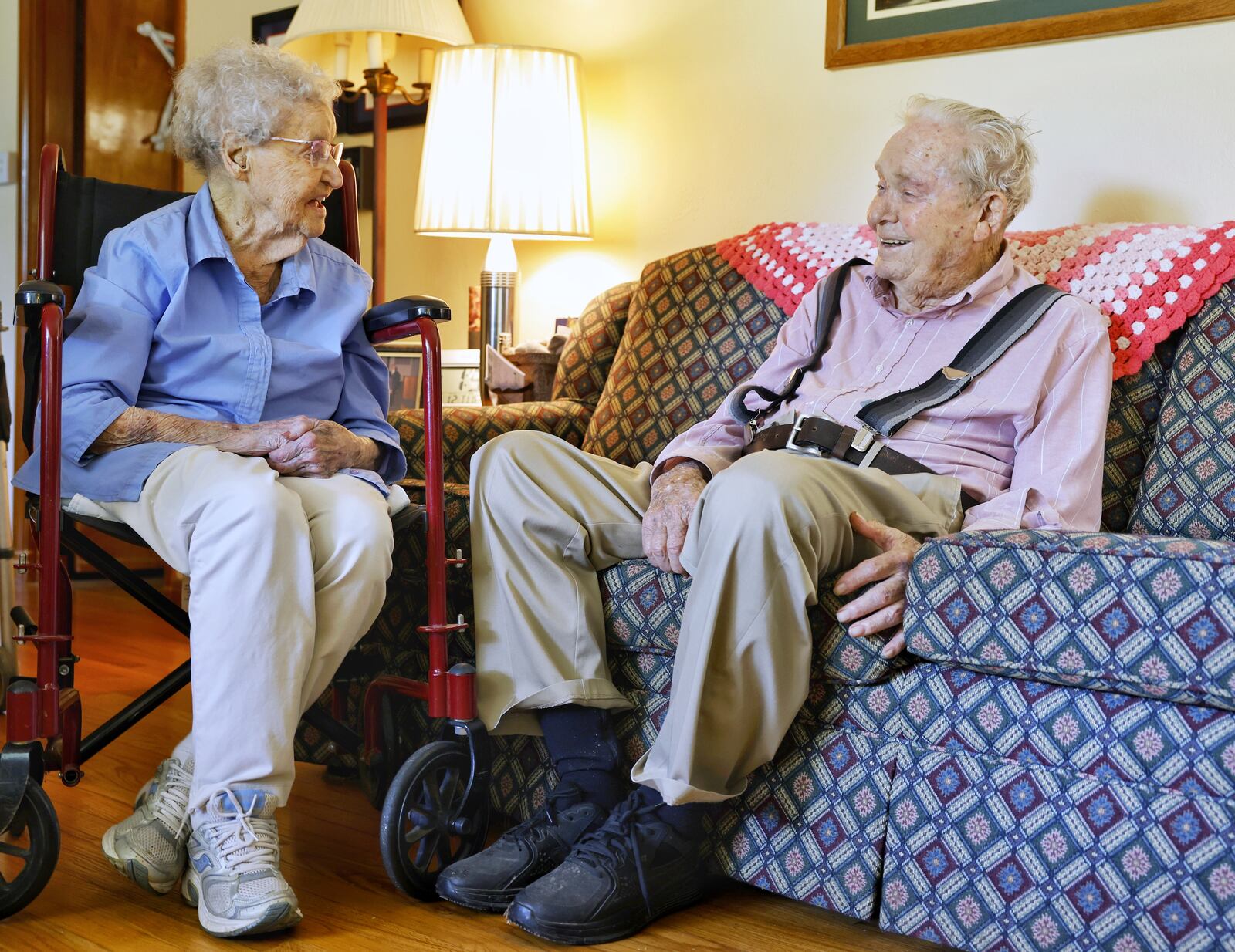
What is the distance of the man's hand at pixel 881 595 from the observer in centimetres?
154

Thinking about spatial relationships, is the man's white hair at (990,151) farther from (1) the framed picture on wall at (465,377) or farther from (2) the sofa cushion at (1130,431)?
(1) the framed picture on wall at (465,377)

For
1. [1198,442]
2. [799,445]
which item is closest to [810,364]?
[799,445]

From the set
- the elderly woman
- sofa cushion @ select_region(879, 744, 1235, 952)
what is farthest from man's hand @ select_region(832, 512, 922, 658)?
the elderly woman

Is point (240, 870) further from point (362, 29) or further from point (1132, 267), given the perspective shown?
point (362, 29)

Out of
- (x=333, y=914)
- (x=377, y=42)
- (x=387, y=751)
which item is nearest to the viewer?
(x=333, y=914)

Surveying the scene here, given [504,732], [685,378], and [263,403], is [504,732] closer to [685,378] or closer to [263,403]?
[263,403]

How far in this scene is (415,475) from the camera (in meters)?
2.22

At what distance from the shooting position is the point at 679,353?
2402 millimetres

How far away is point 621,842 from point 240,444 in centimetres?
71

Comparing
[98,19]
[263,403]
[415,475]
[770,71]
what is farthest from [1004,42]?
[98,19]

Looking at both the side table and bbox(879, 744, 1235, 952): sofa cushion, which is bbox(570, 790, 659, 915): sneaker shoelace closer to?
bbox(879, 744, 1235, 952): sofa cushion

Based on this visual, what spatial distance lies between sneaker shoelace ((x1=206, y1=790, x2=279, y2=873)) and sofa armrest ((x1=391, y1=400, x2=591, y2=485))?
745mm

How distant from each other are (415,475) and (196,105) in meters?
0.68

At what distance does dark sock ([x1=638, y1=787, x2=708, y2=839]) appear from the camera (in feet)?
5.26
